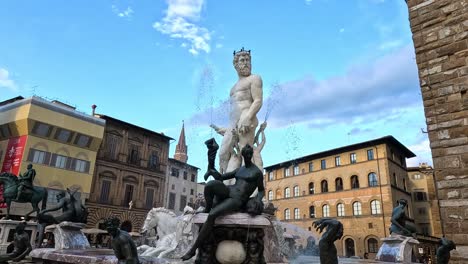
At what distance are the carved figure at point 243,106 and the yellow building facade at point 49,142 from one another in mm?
27629

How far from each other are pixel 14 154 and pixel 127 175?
510 inches

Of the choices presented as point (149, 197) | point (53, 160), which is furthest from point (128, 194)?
point (53, 160)

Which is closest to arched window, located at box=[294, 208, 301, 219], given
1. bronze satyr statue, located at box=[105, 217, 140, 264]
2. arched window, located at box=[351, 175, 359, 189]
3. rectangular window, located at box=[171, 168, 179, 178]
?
arched window, located at box=[351, 175, 359, 189]

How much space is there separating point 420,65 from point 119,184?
3770 cm

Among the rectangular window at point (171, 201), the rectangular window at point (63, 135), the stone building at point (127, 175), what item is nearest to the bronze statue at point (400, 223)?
the rectangular window at point (63, 135)

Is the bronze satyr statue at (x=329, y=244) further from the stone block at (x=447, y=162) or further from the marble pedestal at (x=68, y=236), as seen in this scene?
the marble pedestal at (x=68, y=236)

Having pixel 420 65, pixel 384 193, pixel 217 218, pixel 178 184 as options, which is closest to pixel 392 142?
pixel 384 193

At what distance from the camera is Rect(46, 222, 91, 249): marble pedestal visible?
286 inches

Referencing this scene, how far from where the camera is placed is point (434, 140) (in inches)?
305

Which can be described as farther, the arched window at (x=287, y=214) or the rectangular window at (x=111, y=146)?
the arched window at (x=287, y=214)

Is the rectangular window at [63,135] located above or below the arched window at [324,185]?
above

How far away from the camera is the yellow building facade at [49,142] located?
31438mm

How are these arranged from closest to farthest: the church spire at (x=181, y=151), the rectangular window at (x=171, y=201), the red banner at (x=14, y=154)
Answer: the red banner at (x=14, y=154), the rectangular window at (x=171, y=201), the church spire at (x=181, y=151)

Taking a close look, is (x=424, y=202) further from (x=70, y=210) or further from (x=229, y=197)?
(x=229, y=197)
